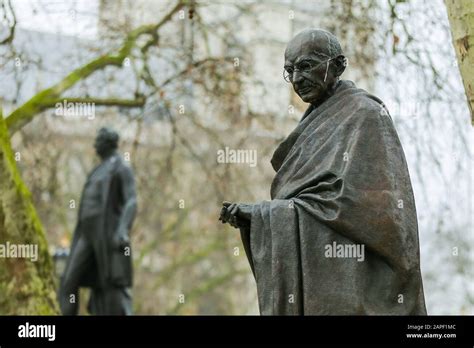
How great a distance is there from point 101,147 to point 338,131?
9966 millimetres

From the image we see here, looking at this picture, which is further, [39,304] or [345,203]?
[39,304]

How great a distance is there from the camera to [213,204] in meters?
30.7

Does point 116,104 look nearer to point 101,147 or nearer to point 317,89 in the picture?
point 101,147

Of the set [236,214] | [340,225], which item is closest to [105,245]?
[236,214]

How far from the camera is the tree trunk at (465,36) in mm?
11266

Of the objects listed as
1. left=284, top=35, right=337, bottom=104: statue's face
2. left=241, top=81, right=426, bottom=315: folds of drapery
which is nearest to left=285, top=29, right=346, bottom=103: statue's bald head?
left=284, top=35, right=337, bottom=104: statue's face

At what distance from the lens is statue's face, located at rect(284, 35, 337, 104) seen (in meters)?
8.52

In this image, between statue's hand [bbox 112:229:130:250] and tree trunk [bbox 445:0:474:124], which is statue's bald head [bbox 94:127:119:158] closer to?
statue's hand [bbox 112:229:130:250]

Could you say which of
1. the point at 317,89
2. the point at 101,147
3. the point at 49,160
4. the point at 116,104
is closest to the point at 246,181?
the point at 49,160

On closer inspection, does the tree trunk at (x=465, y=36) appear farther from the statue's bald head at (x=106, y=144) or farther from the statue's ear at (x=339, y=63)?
the statue's bald head at (x=106, y=144)

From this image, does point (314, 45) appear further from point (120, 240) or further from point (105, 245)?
point (105, 245)

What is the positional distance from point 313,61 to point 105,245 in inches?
370

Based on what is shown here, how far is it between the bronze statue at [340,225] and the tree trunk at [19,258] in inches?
338

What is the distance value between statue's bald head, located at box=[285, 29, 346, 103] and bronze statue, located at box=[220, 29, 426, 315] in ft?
0.04
